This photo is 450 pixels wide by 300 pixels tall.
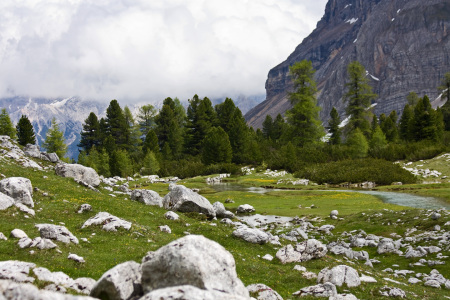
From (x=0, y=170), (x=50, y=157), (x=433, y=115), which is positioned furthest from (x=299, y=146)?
(x=0, y=170)

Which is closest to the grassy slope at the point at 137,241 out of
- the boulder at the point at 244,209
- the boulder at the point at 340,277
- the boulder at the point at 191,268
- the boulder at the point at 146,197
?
the boulder at the point at 340,277

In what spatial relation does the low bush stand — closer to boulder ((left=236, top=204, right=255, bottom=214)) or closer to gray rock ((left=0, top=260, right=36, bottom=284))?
boulder ((left=236, top=204, right=255, bottom=214))

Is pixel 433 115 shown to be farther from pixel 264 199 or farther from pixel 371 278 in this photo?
pixel 371 278

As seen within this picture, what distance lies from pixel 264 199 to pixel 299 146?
54728 mm

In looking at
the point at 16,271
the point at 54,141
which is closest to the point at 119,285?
the point at 16,271

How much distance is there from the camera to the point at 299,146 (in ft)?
344

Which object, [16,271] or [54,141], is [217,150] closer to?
[54,141]

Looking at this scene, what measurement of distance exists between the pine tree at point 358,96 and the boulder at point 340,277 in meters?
93.1

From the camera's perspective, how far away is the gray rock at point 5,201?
21875 millimetres

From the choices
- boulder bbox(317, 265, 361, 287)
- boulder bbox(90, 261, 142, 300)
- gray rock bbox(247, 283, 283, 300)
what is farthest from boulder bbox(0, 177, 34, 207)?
boulder bbox(317, 265, 361, 287)

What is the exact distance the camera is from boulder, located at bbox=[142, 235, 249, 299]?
31.0 ft

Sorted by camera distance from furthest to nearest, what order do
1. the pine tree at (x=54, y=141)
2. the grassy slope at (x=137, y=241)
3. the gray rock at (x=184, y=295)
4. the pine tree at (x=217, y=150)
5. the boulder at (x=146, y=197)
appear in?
the pine tree at (x=217, y=150) → the pine tree at (x=54, y=141) → the boulder at (x=146, y=197) → the grassy slope at (x=137, y=241) → the gray rock at (x=184, y=295)

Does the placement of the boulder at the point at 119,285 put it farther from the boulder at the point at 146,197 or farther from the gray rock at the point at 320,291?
the boulder at the point at 146,197

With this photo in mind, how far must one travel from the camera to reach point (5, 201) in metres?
22.2
